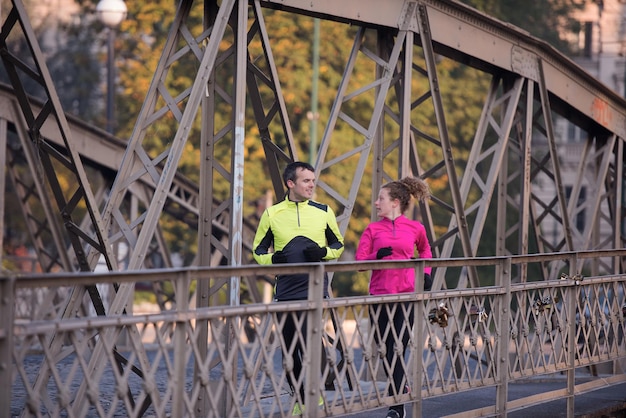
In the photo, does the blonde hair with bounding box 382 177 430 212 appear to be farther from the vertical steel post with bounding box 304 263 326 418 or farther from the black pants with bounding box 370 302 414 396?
the vertical steel post with bounding box 304 263 326 418

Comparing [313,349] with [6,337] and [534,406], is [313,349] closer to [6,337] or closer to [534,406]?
[6,337]

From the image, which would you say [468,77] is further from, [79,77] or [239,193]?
[239,193]

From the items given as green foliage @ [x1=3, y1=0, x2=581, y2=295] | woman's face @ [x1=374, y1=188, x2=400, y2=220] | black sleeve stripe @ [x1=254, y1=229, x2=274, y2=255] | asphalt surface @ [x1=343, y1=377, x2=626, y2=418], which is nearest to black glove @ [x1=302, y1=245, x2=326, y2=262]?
black sleeve stripe @ [x1=254, y1=229, x2=274, y2=255]

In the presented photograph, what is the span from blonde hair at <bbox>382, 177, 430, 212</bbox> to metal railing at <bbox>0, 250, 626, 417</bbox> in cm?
78

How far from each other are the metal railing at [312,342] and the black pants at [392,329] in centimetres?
2

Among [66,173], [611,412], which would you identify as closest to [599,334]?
[611,412]

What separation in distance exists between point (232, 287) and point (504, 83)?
20.6 ft

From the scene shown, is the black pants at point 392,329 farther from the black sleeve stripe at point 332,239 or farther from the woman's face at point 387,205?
the woman's face at point 387,205

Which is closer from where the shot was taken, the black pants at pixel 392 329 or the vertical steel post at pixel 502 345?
the black pants at pixel 392 329

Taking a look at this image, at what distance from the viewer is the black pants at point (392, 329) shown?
27.5 feet

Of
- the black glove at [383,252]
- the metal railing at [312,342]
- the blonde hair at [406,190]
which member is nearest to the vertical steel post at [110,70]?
the metal railing at [312,342]

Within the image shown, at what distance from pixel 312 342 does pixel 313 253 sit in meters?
1.54

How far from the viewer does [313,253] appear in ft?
30.0

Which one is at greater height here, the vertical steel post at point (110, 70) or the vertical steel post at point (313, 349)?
the vertical steel post at point (110, 70)
